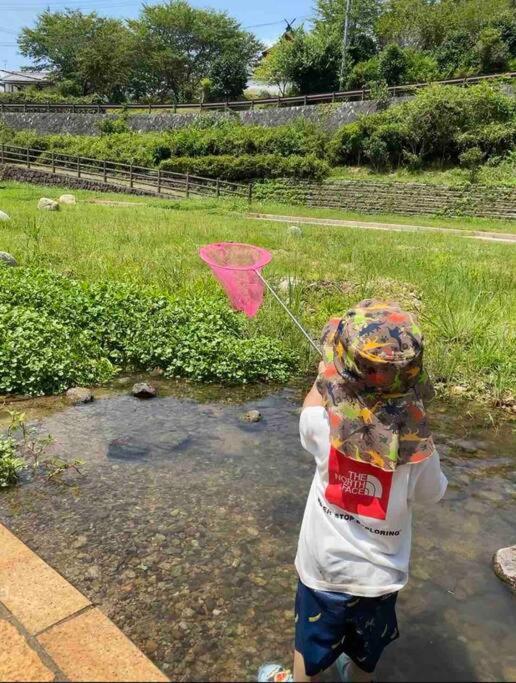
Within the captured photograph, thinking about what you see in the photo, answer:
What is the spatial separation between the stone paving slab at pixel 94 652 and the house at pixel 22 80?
2558 inches

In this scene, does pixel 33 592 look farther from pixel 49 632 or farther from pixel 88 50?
pixel 88 50

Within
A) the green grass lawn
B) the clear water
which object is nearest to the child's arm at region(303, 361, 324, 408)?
the clear water

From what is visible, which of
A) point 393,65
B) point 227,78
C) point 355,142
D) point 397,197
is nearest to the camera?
point 397,197

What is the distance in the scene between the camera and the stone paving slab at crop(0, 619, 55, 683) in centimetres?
173

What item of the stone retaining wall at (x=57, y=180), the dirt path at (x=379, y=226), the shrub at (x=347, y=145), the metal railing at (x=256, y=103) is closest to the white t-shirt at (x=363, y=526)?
the dirt path at (x=379, y=226)

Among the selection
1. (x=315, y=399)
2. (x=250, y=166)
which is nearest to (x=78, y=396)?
(x=315, y=399)

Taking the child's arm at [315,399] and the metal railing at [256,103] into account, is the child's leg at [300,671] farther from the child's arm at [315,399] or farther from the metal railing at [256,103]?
the metal railing at [256,103]

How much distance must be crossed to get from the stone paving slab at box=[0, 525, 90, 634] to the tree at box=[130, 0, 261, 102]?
54743 millimetres

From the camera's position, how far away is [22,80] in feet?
196

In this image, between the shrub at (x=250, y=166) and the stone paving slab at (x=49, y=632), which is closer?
the stone paving slab at (x=49, y=632)

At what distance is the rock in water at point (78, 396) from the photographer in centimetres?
506

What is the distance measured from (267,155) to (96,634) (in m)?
30.9

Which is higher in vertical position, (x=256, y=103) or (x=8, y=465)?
(x=256, y=103)

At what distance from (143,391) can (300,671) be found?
362 cm
